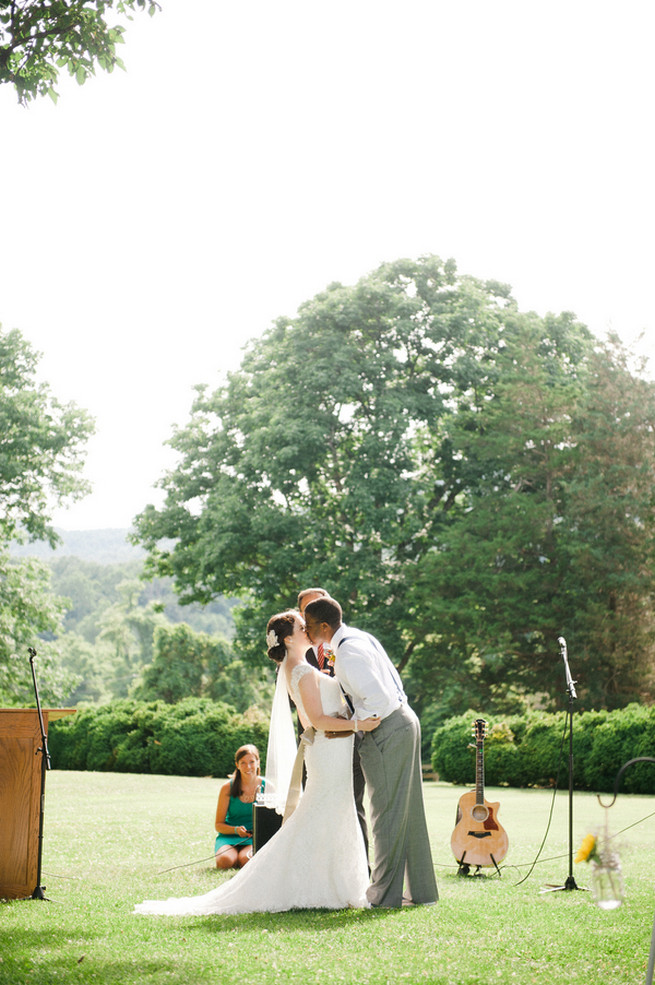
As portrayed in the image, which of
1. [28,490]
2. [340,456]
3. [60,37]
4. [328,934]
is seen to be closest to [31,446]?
[28,490]

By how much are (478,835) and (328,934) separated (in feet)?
11.4

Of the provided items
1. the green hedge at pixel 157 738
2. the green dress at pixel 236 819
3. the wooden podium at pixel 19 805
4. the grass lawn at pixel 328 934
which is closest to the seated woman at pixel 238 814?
the green dress at pixel 236 819

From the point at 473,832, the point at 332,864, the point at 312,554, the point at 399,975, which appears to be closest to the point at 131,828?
the point at 473,832

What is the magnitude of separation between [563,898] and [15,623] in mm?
27246

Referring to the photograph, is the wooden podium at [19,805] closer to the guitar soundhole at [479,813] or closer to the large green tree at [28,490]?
the guitar soundhole at [479,813]

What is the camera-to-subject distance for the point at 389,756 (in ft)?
22.3

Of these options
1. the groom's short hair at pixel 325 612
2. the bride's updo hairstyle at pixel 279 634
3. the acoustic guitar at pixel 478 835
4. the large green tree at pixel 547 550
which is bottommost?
the acoustic guitar at pixel 478 835

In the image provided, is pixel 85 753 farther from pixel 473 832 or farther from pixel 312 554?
pixel 473 832

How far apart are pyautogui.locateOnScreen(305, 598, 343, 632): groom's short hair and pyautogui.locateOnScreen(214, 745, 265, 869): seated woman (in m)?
3.15

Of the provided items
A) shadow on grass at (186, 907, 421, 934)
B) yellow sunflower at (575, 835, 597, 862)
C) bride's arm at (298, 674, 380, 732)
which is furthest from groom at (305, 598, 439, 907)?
yellow sunflower at (575, 835, 597, 862)

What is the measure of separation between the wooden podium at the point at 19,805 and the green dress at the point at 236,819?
2.64m

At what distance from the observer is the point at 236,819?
954cm

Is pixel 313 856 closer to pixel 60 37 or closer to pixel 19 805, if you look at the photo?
pixel 19 805

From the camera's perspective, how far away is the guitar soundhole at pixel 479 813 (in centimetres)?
895
